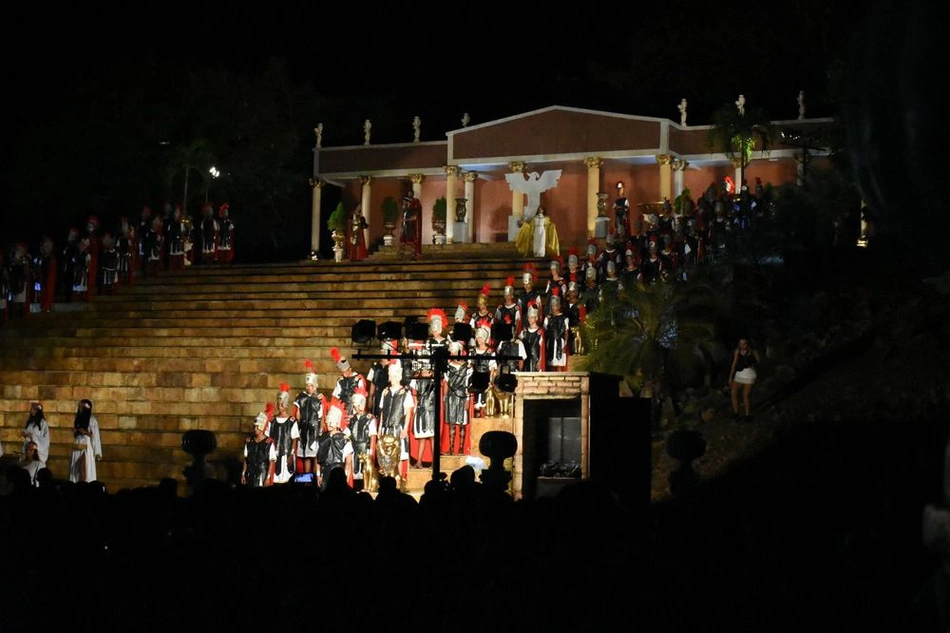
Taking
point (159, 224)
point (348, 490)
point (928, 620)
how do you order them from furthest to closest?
point (159, 224) → point (348, 490) → point (928, 620)

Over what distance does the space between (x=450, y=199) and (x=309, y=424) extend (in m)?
15.0

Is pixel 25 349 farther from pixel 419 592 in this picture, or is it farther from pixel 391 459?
pixel 419 592

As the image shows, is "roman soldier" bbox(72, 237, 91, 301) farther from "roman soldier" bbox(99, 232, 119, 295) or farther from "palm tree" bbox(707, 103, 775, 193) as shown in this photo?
"palm tree" bbox(707, 103, 775, 193)

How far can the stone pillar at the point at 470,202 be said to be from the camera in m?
30.2

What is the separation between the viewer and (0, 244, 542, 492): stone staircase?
18.2m

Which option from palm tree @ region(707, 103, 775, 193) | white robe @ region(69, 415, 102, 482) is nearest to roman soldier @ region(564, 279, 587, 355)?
white robe @ region(69, 415, 102, 482)

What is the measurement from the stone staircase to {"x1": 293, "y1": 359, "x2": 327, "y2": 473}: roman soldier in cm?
121

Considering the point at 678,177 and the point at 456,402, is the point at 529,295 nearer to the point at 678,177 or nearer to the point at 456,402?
the point at 456,402

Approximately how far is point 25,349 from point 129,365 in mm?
2532

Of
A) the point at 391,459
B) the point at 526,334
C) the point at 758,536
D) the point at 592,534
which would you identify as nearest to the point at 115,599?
the point at 592,534

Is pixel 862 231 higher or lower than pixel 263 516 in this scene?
higher

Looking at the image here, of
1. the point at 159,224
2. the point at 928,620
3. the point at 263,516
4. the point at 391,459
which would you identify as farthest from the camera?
the point at 159,224

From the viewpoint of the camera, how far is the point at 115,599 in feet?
16.7

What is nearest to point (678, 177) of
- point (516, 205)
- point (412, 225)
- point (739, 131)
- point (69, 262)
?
point (739, 131)
